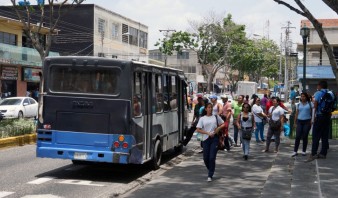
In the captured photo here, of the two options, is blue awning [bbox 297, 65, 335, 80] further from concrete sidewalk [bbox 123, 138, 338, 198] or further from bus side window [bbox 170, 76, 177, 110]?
bus side window [bbox 170, 76, 177, 110]

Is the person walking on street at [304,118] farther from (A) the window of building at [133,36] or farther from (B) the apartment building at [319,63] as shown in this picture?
(A) the window of building at [133,36]

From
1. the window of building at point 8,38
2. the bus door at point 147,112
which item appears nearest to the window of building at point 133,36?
the window of building at point 8,38

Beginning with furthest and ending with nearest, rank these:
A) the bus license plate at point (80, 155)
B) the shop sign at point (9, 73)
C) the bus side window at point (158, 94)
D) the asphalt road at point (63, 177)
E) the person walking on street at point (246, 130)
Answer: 1. the shop sign at point (9, 73)
2. the person walking on street at point (246, 130)
3. the bus side window at point (158, 94)
4. the bus license plate at point (80, 155)
5. the asphalt road at point (63, 177)

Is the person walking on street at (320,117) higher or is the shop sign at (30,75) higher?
the shop sign at (30,75)

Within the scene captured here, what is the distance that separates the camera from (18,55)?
39.3 m

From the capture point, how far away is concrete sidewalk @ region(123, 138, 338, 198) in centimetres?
921

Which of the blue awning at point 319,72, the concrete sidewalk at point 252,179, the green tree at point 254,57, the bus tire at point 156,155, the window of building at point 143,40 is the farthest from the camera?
the window of building at point 143,40

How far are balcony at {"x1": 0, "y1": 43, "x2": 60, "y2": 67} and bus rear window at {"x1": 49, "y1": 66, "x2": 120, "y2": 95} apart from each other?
90.7 ft

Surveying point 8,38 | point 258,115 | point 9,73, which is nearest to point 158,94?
point 258,115

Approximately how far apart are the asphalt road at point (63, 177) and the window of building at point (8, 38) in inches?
1045

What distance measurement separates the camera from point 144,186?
10141mm

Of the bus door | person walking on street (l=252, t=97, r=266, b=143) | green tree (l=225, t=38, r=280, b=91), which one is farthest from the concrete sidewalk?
green tree (l=225, t=38, r=280, b=91)

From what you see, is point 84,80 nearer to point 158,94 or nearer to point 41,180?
point 41,180

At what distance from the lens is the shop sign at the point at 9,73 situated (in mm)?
38716
